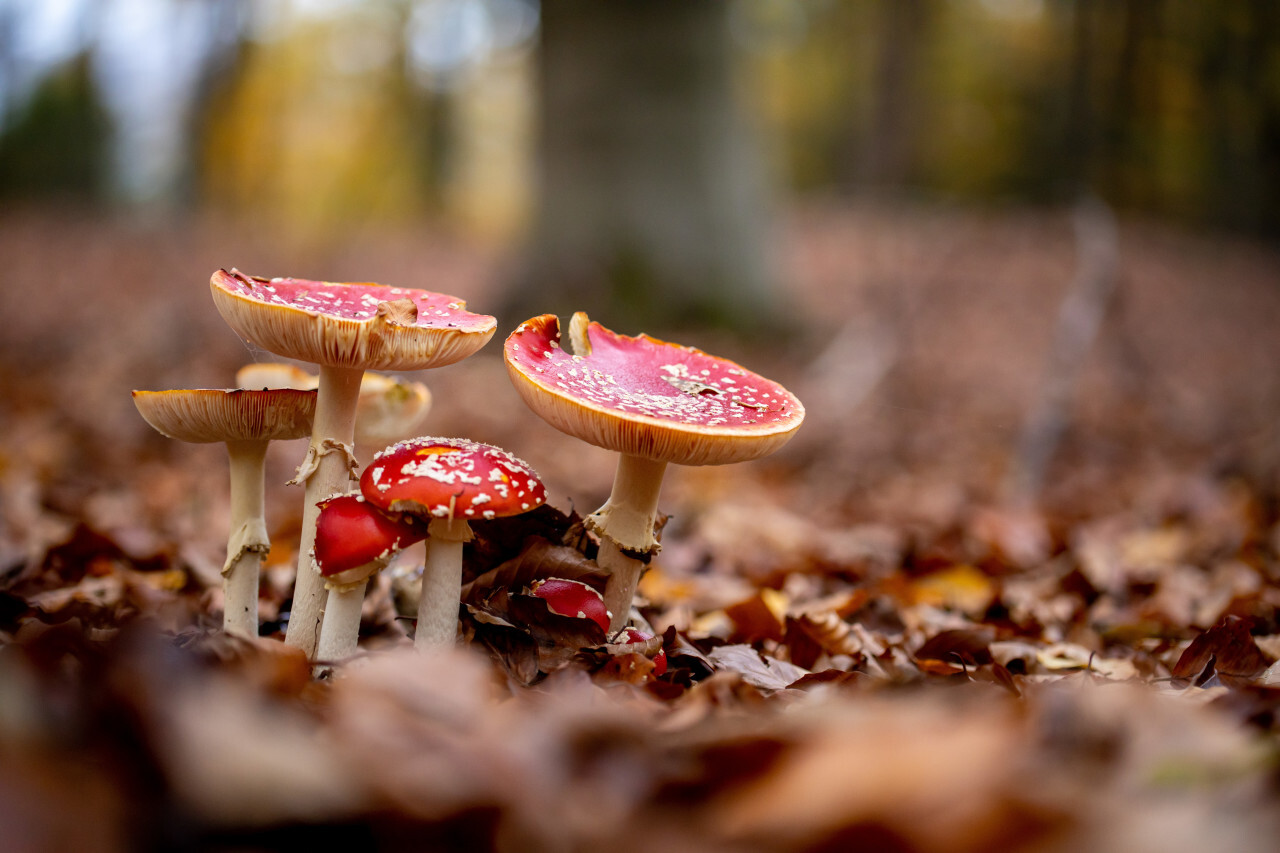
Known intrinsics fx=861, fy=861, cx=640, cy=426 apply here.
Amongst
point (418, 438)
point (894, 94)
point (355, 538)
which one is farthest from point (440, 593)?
point (894, 94)

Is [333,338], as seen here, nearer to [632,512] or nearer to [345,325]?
[345,325]

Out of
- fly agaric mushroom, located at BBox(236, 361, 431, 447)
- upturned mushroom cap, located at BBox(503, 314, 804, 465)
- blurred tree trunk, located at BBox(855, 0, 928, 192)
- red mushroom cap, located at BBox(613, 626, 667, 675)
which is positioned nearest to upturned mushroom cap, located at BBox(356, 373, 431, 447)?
fly agaric mushroom, located at BBox(236, 361, 431, 447)

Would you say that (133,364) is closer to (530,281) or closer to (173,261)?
(530,281)

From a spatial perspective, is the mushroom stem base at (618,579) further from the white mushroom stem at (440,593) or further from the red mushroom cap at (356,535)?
the red mushroom cap at (356,535)

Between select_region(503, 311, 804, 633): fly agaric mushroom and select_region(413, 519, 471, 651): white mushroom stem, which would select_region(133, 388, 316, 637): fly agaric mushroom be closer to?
select_region(413, 519, 471, 651): white mushroom stem

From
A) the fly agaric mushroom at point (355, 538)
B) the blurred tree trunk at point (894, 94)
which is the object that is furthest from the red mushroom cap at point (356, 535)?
the blurred tree trunk at point (894, 94)

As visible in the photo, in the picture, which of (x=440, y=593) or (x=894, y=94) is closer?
(x=440, y=593)

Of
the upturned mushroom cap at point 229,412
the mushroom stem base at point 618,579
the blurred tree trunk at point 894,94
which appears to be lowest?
the mushroom stem base at point 618,579
